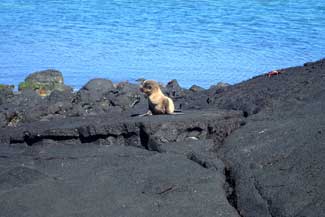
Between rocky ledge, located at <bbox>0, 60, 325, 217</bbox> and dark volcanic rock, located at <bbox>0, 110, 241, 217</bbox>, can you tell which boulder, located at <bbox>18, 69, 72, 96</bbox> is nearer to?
rocky ledge, located at <bbox>0, 60, 325, 217</bbox>

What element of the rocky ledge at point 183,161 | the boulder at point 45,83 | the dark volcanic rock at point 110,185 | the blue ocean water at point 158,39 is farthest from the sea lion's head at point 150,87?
the blue ocean water at point 158,39

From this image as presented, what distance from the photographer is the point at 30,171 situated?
7828mm

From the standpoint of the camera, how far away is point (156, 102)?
10211 mm

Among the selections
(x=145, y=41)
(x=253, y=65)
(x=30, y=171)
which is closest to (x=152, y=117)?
(x=30, y=171)

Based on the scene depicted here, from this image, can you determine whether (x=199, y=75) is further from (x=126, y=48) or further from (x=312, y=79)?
(x=312, y=79)

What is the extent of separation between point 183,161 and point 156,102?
244cm

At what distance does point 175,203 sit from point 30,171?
2085mm

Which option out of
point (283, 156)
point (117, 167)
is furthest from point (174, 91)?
point (283, 156)

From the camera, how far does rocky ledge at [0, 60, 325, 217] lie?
6.66 meters

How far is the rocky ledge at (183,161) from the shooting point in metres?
6.66

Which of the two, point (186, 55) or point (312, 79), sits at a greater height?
point (312, 79)

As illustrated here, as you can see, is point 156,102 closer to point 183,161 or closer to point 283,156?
point 183,161

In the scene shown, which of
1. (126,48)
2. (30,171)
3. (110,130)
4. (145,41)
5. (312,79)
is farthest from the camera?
(145,41)

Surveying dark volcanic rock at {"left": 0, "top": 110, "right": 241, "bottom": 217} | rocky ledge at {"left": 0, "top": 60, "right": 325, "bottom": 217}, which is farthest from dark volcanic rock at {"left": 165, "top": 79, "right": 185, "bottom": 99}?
dark volcanic rock at {"left": 0, "top": 110, "right": 241, "bottom": 217}
